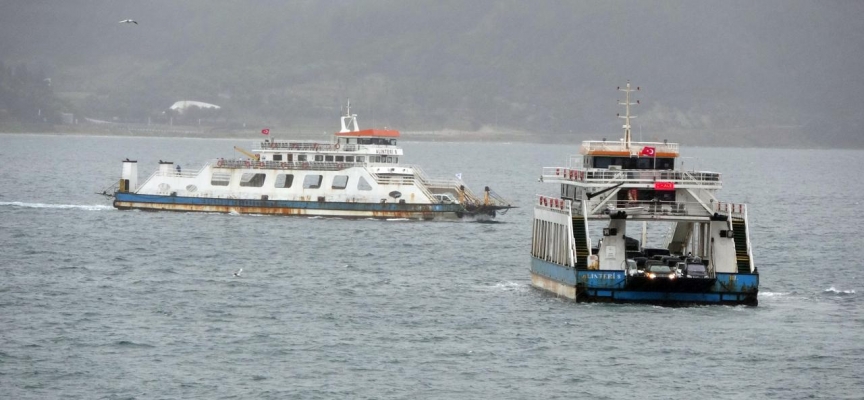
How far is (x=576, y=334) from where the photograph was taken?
55.0 metres

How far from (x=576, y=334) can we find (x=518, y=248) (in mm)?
32539

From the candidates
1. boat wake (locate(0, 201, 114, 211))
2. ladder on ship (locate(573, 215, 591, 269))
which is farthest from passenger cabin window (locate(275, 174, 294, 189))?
ladder on ship (locate(573, 215, 591, 269))

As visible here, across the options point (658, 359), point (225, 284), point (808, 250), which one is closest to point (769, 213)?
point (808, 250)

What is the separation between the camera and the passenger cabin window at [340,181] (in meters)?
105

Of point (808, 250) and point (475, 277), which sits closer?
point (475, 277)

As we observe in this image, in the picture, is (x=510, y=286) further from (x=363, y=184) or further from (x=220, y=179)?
(x=220, y=179)

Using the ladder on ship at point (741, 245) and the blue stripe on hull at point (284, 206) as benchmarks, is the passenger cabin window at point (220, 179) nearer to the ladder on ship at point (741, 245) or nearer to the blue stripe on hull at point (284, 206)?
→ the blue stripe on hull at point (284, 206)

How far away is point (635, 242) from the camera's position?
65.2 m

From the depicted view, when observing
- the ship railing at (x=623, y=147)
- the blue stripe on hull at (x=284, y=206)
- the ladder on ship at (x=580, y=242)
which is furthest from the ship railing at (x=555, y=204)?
the blue stripe on hull at (x=284, y=206)

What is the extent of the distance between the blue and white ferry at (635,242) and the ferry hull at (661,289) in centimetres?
4

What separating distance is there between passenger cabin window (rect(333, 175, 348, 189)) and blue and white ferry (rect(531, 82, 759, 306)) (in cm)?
4106

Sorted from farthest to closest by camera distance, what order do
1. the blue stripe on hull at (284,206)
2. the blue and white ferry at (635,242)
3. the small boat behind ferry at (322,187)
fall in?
the small boat behind ferry at (322,187) < the blue stripe on hull at (284,206) < the blue and white ferry at (635,242)

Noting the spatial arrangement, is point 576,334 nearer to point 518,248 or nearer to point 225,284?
point 225,284

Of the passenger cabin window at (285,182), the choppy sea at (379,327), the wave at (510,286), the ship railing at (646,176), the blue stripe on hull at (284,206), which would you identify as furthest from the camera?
the passenger cabin window at (285,182)
